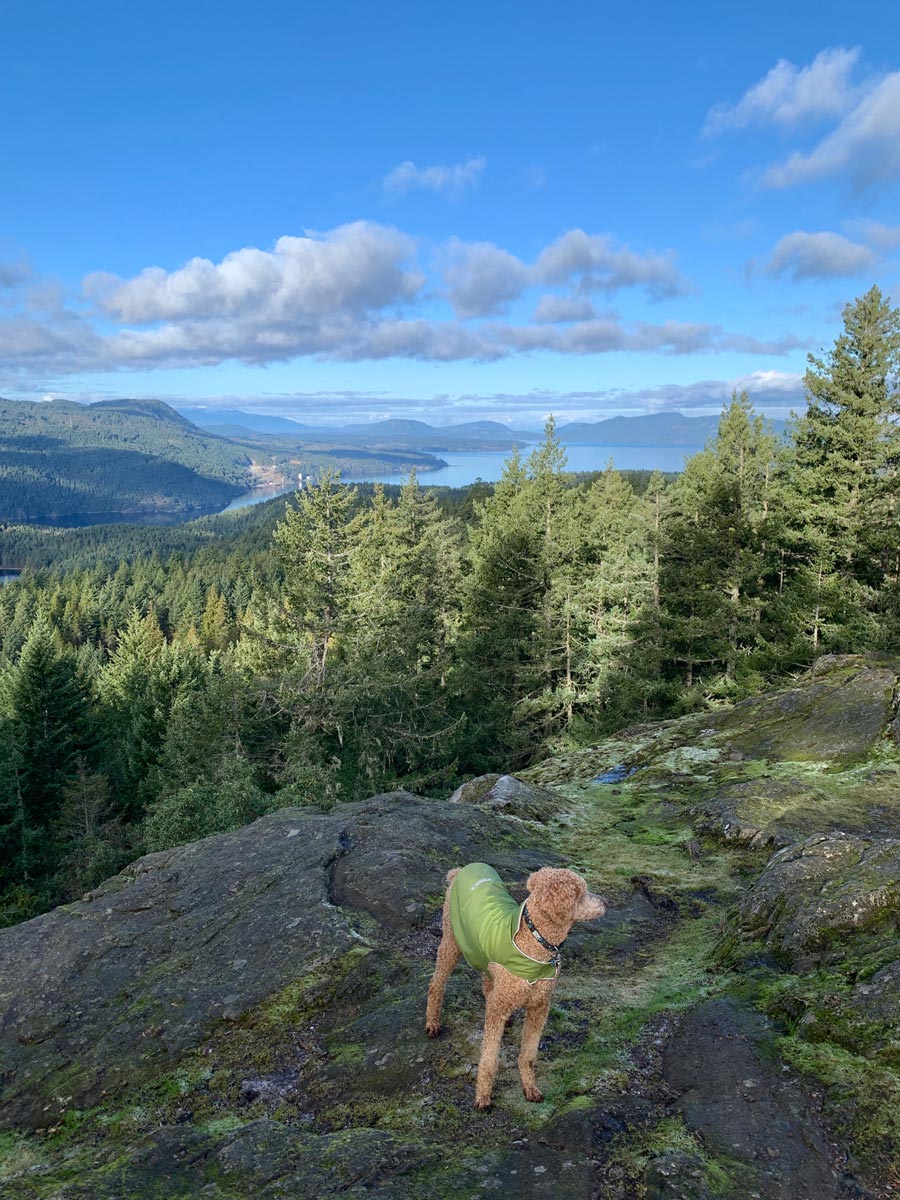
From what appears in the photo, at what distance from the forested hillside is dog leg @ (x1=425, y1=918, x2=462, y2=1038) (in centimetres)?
1380

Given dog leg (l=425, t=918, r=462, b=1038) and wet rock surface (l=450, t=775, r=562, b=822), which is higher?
dog leg (l=425, t=918, r=462, b=1038)

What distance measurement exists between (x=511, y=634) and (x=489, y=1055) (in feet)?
81.2

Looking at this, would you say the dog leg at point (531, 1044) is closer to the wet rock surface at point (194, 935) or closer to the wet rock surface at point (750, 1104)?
the wet rock surface at point (750, 1104)

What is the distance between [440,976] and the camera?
4762mm

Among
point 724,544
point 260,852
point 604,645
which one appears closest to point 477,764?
point 604,645

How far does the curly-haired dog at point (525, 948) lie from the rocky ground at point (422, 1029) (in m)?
0.31

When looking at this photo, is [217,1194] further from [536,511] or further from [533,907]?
[536,511]

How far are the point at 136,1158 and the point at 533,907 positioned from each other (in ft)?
8.90

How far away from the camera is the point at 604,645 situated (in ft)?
85.3

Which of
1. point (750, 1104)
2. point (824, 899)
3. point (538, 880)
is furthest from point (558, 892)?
point (824, 899)

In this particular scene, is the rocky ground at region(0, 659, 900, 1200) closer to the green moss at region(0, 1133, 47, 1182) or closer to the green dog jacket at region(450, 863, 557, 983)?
the green moss at region(0, 1133, 47, 1182)

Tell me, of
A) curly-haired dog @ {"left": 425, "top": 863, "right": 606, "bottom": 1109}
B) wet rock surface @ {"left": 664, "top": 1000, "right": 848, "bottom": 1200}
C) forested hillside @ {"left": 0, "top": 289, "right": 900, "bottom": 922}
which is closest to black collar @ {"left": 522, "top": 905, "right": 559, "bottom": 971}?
curly-haired dog @ {"left": 425, "top": 863, "right": 606, "bottom": 1109}

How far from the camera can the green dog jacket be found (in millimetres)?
4105

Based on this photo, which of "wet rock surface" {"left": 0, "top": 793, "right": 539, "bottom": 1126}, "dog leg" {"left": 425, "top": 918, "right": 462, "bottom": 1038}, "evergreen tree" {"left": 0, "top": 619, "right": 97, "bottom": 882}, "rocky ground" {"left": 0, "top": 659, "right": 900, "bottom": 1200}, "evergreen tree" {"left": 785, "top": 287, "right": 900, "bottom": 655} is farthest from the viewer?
"evergreen tree" {"left": 0, "top": 619, "right": 97, "bottom": 882}
